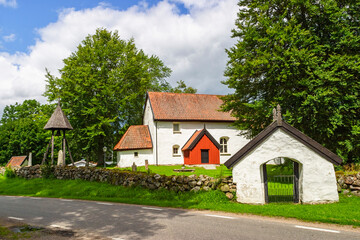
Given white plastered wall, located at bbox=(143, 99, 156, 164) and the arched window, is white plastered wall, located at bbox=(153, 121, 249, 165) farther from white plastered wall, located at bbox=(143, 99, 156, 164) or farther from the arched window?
white plastered wall, located at bbox=(143, 99, 156, 164)

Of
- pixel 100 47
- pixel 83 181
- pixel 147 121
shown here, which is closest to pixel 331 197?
pixel 83 181

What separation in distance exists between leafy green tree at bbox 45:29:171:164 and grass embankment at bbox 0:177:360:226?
1530 cm

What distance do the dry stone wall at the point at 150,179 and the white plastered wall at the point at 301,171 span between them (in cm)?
91

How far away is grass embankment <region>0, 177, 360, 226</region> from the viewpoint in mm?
9367

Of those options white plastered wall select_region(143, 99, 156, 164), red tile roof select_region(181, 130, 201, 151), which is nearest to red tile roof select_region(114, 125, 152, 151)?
white plastered wall select_region(143, 99, 156, 164)

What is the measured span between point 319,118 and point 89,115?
89.6 ft

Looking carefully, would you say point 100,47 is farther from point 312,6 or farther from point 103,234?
point 103,234

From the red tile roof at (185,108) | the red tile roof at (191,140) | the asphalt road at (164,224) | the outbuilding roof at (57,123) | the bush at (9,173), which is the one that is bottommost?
the asphalt road at (164,224)

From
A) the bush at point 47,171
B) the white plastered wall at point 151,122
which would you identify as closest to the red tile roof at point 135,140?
the white plastered wall at point 151,122

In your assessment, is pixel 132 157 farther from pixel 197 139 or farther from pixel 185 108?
pixel 185 108

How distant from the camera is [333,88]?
1622cm

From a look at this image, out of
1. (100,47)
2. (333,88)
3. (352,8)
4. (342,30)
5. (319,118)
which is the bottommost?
(319,118)

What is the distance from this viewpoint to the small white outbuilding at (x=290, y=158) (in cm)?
1134

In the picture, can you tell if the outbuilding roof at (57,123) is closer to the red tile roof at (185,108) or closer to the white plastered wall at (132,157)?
the white plastered wall at (132,157)
